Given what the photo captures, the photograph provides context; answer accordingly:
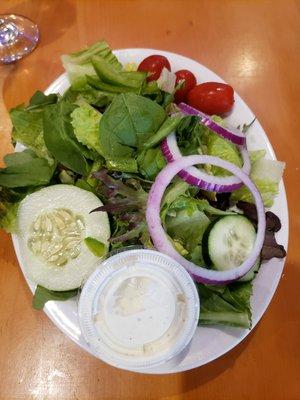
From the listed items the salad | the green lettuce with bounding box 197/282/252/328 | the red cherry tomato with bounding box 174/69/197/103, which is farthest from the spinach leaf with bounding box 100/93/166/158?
the green lettuce with bounding box 197/282/252/328

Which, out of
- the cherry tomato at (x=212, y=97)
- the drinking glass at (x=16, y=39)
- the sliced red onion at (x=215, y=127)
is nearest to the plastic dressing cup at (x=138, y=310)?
the sliced red onion at (x=215, y=127)

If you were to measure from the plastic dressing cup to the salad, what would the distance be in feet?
0.30

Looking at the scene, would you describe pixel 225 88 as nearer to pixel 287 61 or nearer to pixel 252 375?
pixel 287 61

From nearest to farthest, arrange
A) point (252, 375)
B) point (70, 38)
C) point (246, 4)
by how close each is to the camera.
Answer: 1. point (252, 375)
2. point (70, 38)
3. point (246, 4)

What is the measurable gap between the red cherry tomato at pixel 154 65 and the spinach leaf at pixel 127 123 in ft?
0.68

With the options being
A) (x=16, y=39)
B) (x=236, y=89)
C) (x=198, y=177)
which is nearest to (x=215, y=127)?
(x=198, y=177)

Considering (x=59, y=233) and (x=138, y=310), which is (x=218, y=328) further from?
(x=59, y=233)

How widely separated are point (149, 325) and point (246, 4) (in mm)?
1496

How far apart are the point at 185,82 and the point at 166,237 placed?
0.59 metres

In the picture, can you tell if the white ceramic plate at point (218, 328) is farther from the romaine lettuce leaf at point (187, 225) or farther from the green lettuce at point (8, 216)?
the romaine lettuce leaf at point (187, 225)

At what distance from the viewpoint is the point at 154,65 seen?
1332 mm

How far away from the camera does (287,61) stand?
5.47 ft

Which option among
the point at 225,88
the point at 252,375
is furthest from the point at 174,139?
the point at 252,375

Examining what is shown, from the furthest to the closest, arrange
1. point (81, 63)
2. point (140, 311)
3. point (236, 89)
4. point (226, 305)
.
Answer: point (236, 89)
point (81, 63)
point (226, 305)
point (140, 311)
